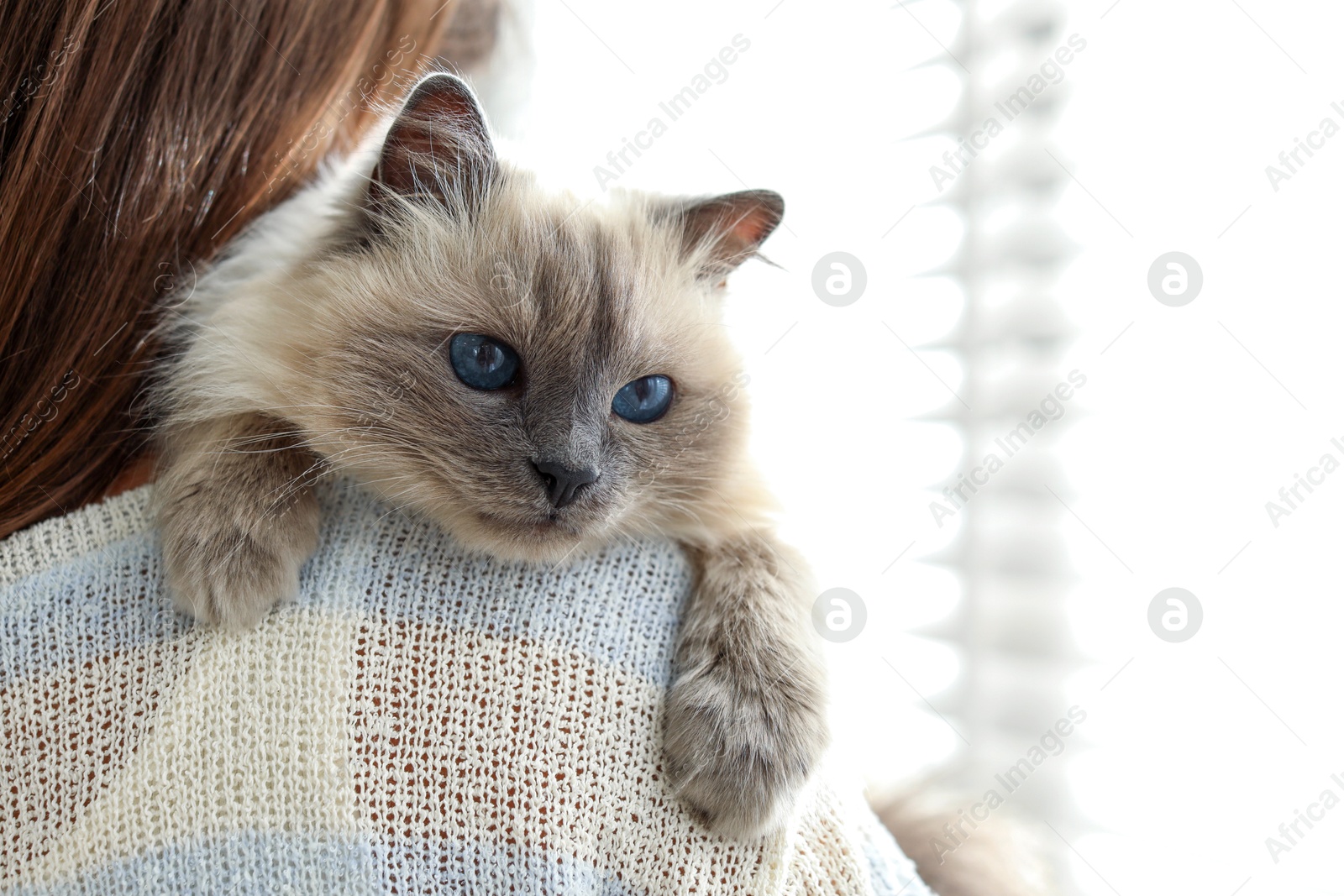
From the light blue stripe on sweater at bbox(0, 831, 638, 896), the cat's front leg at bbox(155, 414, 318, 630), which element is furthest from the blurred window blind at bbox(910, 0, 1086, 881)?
the cat's front leg at bbox(155, 414, 318, 630)

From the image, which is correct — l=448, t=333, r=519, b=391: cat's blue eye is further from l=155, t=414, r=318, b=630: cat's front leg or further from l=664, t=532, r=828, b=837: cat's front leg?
l=664, t=532, r=828, b=837: cat's front leg

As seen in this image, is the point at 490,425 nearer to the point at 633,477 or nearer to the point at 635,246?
the point at 633,477

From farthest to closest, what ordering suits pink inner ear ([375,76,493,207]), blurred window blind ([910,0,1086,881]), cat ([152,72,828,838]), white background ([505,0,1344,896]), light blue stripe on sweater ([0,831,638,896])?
blurred window blind ([910,0,1086,881]), white background ([505,0,1344,896]), pink inner ear ([375,76,493,207]), cat ([152,72,828,838]), light blue stripe on sweater ([0,831,638,896])

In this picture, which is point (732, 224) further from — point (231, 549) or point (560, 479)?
point (231, 549)

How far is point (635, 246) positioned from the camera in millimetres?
1094

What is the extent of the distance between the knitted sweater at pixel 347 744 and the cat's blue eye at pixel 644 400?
0.80 ft

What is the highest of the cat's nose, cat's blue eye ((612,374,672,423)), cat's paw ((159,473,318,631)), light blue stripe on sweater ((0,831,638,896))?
cat's blue eye ((612,374,672,423))

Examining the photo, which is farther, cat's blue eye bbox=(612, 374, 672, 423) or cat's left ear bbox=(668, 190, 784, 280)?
cat's left ear bbox=(668, 190, 784, 280)

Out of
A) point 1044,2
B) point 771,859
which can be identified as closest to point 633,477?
point 771,859

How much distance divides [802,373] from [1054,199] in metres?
0.64

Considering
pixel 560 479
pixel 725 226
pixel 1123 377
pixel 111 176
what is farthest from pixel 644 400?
pixel 1123 377

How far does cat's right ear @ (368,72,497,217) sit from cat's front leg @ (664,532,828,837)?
549 mm

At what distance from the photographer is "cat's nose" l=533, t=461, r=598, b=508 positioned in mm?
917

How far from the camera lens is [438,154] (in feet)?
3.43
